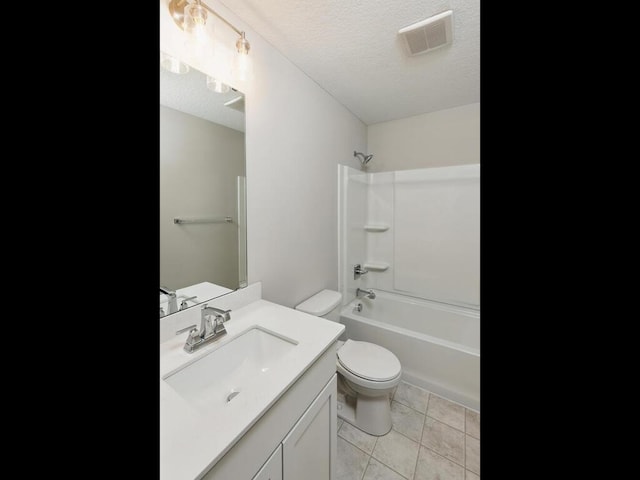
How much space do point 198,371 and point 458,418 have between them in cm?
151

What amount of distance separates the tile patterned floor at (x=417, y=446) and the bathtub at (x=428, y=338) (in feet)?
0.45

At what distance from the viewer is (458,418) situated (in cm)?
158

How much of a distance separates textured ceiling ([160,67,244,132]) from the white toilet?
1068 mm

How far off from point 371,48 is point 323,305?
1433mm

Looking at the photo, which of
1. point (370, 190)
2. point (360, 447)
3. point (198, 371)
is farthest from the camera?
point (370, 190)

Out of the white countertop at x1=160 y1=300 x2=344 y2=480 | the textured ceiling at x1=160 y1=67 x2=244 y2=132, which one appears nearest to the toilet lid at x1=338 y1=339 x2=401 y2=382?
the white countertop at x1=160 y1=300 x2=344 y2=480

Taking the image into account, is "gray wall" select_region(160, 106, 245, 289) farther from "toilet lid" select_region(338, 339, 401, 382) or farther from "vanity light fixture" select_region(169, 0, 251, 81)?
"toilet lid" select_region(338, 339, 401, 382)

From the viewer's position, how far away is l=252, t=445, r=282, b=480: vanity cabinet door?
0.69 meters

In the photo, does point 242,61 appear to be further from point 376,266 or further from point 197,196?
point 376,266

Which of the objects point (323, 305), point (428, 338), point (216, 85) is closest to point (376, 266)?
point (428, 338)

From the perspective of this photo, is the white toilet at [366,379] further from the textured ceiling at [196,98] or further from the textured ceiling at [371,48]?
the textured ceiling at [371,48]

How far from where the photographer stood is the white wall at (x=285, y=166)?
1.28 meters
